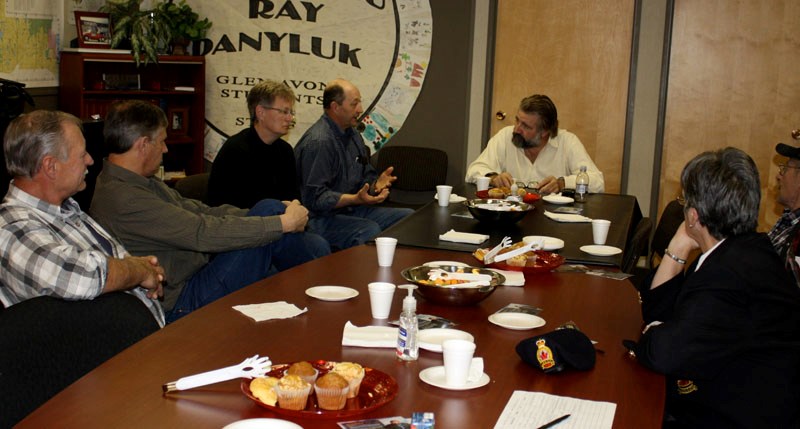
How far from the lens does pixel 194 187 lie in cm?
423

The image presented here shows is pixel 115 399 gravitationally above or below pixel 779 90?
below

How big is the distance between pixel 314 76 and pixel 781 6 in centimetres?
352

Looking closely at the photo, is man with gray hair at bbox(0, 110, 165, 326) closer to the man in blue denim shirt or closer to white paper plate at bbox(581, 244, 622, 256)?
white paper plate at bbox(581, 244, 622, 256)

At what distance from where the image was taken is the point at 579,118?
633 centimetres

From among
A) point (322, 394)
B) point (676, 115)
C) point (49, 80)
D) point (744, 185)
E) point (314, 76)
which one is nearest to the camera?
point (322, 394)

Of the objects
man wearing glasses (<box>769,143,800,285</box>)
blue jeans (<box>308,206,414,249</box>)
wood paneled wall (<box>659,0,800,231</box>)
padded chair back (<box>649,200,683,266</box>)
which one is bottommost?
blue jeans (<box>308,206,414,249</box>)

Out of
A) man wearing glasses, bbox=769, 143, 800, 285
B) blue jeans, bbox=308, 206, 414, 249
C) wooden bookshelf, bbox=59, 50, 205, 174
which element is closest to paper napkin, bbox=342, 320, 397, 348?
man wearing glasses, bbox=769, 143, 800, 285

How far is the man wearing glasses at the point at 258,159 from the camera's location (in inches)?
170

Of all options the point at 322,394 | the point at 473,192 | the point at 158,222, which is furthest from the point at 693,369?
the point at 473,192

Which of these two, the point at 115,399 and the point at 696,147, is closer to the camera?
the point at 115,399

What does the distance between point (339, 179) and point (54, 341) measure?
3135 mm

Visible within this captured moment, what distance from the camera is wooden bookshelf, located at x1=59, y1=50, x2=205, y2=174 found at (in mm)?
5785

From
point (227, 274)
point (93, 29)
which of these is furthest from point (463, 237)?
point (93, 29)

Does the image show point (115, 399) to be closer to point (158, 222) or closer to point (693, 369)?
point (693, 369)
